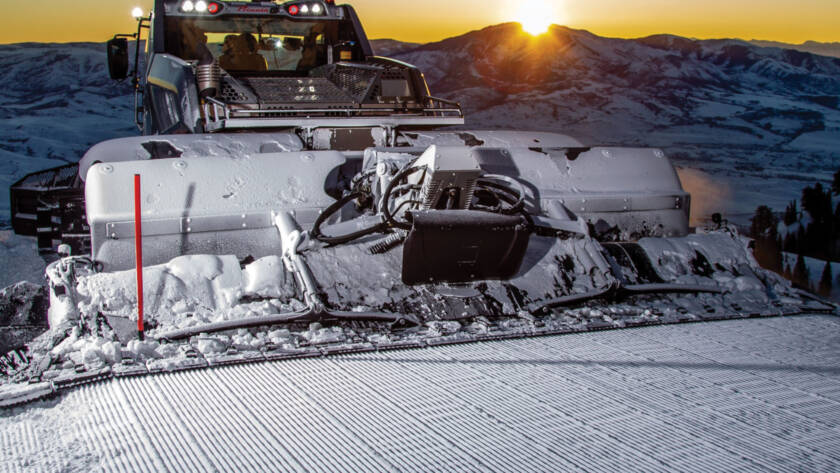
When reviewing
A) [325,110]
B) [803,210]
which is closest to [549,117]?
[803,210]

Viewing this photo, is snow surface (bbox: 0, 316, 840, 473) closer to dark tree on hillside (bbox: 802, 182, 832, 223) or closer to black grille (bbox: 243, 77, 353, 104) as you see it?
black grille (bbox: 243, 77, 353, 104)

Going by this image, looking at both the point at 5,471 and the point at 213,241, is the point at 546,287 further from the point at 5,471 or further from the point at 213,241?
the point at 5,471

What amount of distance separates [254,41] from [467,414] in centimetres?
479

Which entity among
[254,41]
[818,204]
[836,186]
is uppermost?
[254,41]

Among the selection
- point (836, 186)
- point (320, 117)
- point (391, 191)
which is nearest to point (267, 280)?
point (391, 191)

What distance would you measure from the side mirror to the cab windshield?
0.38m

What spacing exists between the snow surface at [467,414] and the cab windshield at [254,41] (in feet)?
13.0

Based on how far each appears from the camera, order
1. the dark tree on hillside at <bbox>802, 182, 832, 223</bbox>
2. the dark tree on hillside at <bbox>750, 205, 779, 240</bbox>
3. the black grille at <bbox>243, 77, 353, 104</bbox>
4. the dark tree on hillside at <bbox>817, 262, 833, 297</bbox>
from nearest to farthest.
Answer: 1. the black grille at <bbox>243, 77, 353, 104</bbox>
2. the dark tree on hillside at <bbox>817, 262, 833, 297</bbox>
3. the dark tree on hillside at <bbox>750, 205, 779, 240</bbox>
4. the dark tree on hillside at <bbox>802, 182, 832, 223</bbox>

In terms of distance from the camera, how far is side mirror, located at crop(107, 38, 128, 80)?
6.16 m

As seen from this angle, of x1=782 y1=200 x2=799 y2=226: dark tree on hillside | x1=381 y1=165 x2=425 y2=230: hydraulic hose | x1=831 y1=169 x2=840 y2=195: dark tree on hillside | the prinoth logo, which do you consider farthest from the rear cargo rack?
x1=831 y1=169 x2=840 y2=195: dark tree on hillside

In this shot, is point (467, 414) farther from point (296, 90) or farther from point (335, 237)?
point (296, 90)

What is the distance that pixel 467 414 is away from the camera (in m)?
2.61

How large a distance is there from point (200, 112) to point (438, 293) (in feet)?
8.76

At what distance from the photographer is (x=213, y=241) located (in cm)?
386
